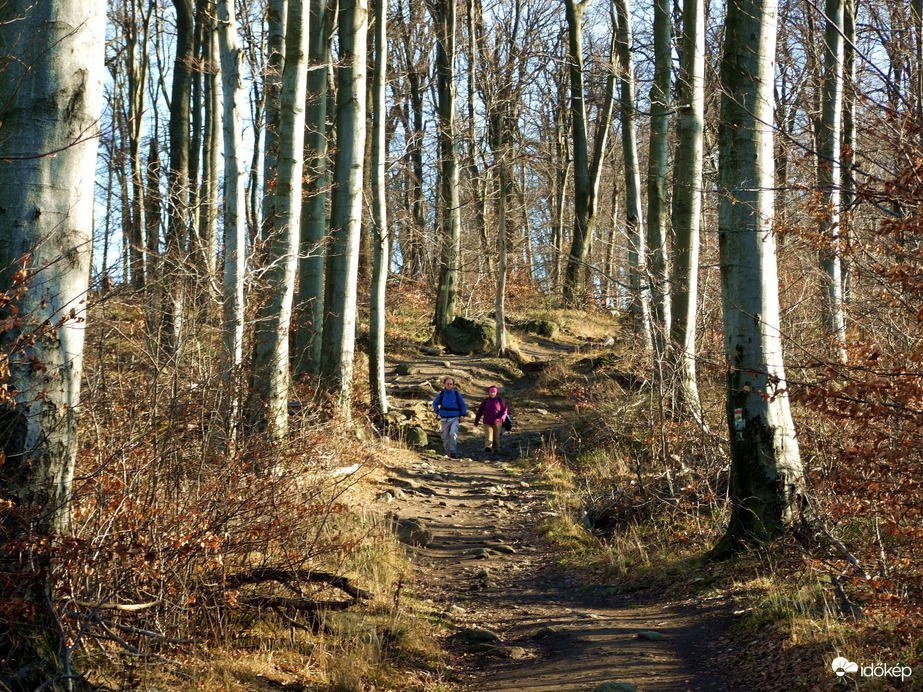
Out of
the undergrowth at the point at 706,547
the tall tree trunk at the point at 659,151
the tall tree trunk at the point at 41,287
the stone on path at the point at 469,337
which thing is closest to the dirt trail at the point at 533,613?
the undergrowth at the point at 706,547

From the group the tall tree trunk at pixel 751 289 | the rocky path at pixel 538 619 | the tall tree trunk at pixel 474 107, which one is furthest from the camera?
the tall tree trunk at pixel 474 107

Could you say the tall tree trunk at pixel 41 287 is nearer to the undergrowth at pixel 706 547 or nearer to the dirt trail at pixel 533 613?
the dirt trail at pixel 533 613

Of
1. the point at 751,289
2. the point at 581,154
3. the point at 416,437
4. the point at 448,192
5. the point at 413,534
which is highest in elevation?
the point at 581,154

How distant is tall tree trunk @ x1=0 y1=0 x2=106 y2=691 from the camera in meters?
3.65

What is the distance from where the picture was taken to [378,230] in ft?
45.7

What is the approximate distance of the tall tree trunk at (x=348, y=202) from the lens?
12.9m

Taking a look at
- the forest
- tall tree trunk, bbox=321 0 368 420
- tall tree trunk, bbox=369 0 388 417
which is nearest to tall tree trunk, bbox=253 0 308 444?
the forest

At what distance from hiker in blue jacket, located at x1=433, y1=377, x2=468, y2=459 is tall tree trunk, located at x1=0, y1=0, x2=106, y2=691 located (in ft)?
33.6

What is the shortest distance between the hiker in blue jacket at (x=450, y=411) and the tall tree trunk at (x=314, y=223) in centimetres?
229

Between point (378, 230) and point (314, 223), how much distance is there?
1.22m

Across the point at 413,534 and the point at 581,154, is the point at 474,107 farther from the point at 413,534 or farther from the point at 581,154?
the point at 413,534

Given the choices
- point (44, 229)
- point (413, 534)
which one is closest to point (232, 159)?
point (413, 534)

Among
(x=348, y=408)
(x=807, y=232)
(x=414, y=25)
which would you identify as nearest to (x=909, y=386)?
(x=807, y=232)

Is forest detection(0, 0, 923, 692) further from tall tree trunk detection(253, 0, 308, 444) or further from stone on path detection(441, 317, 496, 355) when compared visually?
stone on path detection(441, 317, 496, 355)
